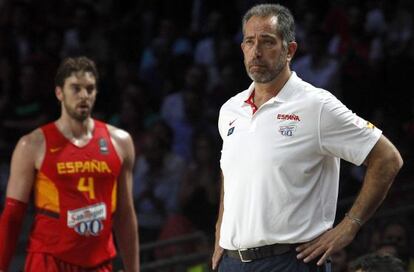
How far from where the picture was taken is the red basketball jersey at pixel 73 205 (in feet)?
20.7

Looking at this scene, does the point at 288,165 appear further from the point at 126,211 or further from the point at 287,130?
the point at 126,211

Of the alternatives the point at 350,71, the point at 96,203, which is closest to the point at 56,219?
the point at 96,203

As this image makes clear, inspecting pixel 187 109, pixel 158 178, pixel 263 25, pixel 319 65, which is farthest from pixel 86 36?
pixel 263 25

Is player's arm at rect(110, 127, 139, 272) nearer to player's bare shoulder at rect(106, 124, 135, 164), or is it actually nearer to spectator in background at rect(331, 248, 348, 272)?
player's bare shoulder at rect(106, 124, 135, 164)

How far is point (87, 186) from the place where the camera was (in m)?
6.37

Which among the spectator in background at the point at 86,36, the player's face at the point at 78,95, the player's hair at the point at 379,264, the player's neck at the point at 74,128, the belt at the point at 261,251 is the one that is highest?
the spectator in background at the point at 86,36

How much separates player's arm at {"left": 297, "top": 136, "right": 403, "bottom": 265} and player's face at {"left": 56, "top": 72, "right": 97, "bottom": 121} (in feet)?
7.79

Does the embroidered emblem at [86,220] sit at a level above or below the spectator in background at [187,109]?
below

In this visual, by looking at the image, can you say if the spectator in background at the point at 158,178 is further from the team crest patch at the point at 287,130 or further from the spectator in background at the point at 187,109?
the team crest patch at the point at 287,130

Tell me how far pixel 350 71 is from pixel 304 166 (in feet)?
19.3

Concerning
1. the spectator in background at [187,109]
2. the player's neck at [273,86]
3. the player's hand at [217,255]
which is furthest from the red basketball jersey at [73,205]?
the spectator in background at [187,109]

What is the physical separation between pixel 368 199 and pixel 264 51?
810mm

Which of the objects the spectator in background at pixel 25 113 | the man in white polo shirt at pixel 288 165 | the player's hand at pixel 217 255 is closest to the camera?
the man in white polo shirt at pixel 288 165

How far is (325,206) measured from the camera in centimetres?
464
